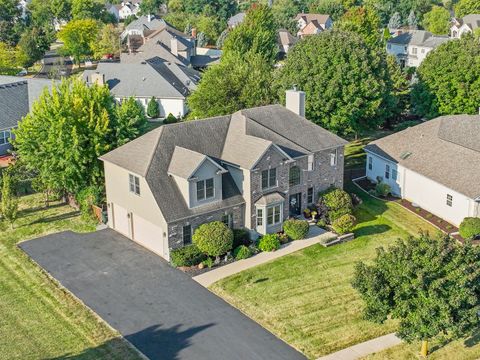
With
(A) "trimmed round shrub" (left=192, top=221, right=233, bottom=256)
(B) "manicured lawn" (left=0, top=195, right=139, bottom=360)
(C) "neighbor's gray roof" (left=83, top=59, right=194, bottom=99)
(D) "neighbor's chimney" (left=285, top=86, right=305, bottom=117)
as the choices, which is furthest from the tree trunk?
(C) "neighbor's gray roof" (left=83, top=59, right=194, bottom=99)

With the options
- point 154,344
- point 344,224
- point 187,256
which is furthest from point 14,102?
point 154,344

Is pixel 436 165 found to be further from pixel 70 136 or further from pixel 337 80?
pixel 70 136

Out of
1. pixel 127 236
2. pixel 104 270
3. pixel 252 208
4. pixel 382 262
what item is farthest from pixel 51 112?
pixel 382 262

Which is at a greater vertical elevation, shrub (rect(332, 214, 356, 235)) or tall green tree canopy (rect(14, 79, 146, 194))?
tall green tree canopy (rect(14, 79, 146, 194))

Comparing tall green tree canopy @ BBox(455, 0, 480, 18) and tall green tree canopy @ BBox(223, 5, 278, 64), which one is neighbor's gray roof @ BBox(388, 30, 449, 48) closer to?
tall green tree canopy @ BBox(223, 5, 278, 64)

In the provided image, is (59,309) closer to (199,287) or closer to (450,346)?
(199,287)

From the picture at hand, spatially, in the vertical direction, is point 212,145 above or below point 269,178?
above

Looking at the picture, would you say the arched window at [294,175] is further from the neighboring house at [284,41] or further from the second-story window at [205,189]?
the neighboring house at [284,41]
